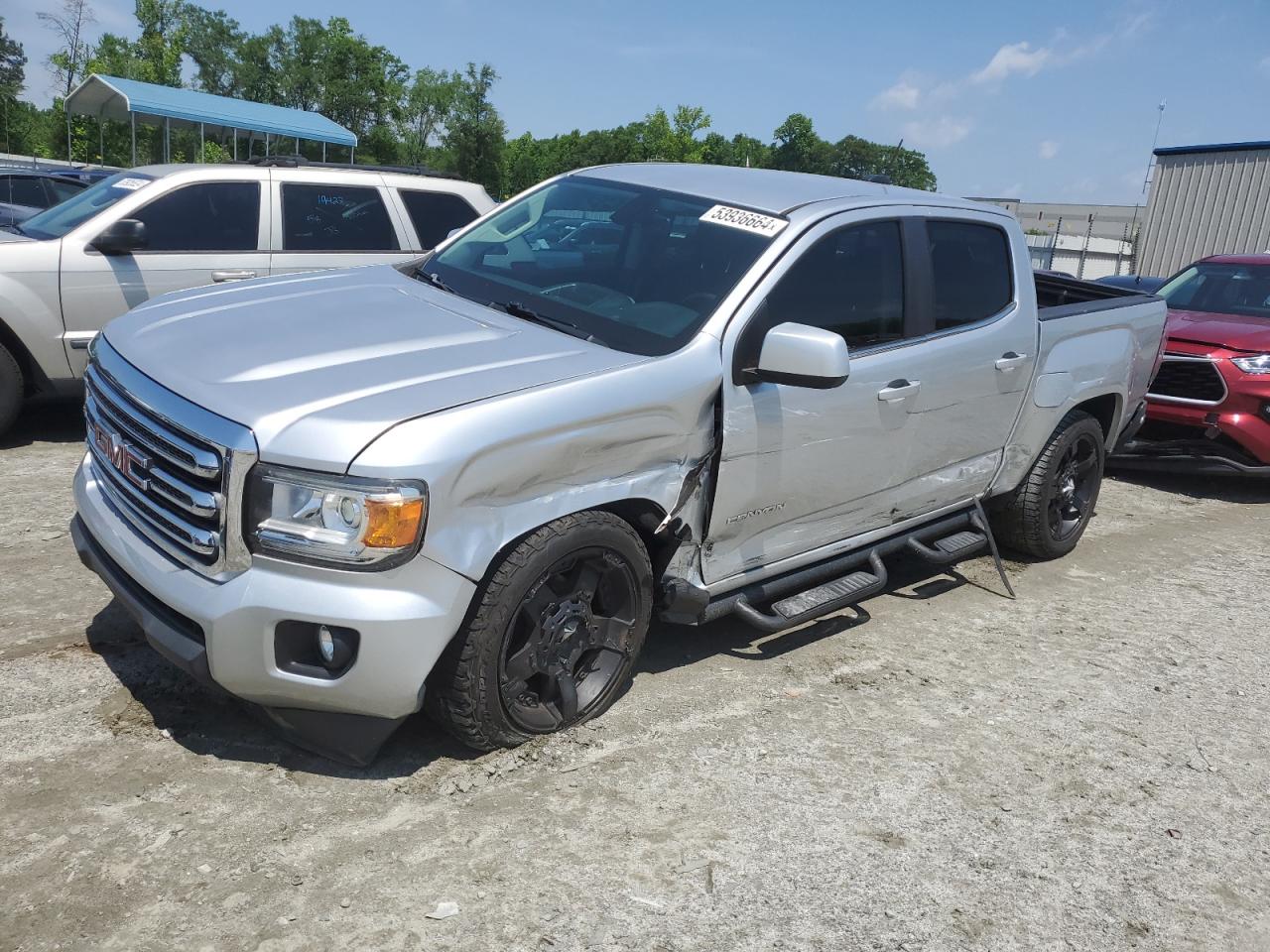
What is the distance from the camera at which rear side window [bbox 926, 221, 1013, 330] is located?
4594 millimetres

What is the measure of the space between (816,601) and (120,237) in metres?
4.74

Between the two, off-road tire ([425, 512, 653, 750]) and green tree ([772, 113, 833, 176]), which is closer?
off-road tire ([425, 512, 653, 750])

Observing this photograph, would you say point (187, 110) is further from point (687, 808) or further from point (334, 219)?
point (687, 808)

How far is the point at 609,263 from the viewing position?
4.09 meters

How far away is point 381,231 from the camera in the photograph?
24.1ft

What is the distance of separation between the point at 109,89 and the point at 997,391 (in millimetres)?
27629

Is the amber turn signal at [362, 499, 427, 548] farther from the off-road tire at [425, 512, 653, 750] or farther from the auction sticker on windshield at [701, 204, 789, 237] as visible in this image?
the auction sticker on windshield at [701, 204, 789, 237]

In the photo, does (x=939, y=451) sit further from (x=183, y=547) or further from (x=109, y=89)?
(x=109, y=89)

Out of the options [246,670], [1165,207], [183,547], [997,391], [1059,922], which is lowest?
[1059,922]

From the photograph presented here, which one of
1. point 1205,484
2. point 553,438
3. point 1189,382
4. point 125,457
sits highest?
point 553,438

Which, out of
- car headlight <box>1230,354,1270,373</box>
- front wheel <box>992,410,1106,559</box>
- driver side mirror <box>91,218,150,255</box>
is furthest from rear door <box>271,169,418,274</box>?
car headlight <box>1230,354,1270,373</box>

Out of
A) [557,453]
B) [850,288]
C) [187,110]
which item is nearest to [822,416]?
[850,288]

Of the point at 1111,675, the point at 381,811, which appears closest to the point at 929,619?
the point at 1111,675

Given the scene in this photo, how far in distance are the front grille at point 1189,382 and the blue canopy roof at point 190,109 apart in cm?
2378
